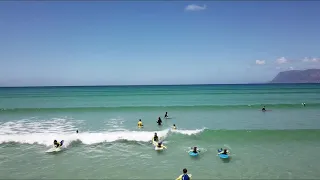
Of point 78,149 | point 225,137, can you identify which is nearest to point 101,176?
point 78,149

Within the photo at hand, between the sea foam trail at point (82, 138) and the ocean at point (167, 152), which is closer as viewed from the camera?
the ocean at point (167, 152)

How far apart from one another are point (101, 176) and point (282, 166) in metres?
10.9

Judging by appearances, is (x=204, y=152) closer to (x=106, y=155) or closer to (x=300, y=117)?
(x=106, y=155)

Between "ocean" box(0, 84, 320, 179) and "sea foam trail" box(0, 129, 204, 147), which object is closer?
"ocean" box(0, 84, 320, 179)

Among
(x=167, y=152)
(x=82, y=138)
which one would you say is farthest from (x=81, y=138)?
(x=167, y=152)

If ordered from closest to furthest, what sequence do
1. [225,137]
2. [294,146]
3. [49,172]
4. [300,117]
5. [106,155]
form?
1. [49,172]
2. [106,155]
3. [294,146]
4. [225,137]
5. [300,117]

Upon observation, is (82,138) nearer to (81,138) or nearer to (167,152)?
(81,138)

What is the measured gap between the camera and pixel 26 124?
3000cm

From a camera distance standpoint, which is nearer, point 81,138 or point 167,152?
point 167,152

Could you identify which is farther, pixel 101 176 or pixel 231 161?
pixel 231 161

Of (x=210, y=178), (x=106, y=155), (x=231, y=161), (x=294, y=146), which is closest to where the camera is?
(x=210, y=178)

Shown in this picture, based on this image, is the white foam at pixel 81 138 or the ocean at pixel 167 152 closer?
the ocean at pixel 167 152

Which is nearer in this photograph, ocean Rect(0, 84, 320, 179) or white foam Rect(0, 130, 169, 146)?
ocean Rect(0, 84, 320, 179)

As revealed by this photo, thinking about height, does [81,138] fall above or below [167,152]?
above
